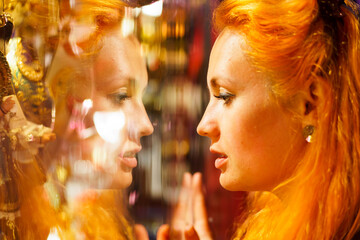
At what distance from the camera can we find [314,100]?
0.59 metres

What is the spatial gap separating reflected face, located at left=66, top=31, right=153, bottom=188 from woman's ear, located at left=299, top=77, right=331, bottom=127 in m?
0.22

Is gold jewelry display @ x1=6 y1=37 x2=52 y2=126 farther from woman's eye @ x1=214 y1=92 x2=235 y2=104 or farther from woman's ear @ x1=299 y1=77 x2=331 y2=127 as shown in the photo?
woman's ear @ x1=299 y1=77 x2=331 y2=127

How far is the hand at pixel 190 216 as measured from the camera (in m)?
0.60

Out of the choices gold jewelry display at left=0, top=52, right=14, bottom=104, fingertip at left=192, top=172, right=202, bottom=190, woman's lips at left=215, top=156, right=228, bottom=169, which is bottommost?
fingertip at left=192, top=172, right=202, bottom=190

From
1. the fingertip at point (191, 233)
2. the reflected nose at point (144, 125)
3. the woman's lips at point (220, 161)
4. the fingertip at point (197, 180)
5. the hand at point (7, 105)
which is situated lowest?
the fingertip at point (191, 233)

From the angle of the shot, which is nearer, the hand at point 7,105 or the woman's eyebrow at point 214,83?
the woman's eyebrow at point 214,83

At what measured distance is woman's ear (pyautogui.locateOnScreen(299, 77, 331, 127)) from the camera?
0.58 m

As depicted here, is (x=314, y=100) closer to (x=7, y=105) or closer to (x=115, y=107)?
(x=115, y=107)

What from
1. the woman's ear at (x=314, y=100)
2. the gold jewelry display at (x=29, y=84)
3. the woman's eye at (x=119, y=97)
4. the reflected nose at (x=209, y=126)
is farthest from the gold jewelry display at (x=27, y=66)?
the woman's ear at (x=314, y=100)

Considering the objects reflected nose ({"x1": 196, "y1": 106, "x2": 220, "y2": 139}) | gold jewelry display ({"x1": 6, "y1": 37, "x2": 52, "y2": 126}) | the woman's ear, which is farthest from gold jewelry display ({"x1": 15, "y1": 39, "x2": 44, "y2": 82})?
the woman's ear

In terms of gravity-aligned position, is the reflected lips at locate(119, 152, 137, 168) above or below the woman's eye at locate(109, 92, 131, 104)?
below

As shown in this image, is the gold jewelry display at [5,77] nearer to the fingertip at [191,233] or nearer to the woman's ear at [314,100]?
the fingertip at [191,233]

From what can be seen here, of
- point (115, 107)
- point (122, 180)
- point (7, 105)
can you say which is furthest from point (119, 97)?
point (7, 105)

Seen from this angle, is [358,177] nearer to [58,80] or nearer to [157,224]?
[157,224]
